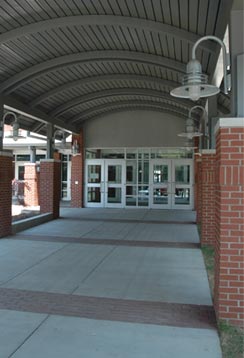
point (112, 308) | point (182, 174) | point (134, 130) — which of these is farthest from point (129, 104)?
point (112, 308)

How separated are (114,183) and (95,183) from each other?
37.0 inches

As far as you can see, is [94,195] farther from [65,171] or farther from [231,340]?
[231,340]

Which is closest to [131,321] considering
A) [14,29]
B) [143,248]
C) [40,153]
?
[143,248]

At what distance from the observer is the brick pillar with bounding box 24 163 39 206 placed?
1906 cm

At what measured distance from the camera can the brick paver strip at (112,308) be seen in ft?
14.6

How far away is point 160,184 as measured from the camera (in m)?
18.4

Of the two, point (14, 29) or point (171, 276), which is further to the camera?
point (14, 29)

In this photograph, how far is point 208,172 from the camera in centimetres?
902

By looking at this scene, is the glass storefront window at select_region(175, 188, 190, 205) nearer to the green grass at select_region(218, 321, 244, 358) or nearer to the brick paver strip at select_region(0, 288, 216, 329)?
the brick paver strip at select_region(0, 288, 216, 329)

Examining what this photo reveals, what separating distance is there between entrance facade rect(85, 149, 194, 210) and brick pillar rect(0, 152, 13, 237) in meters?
8.70

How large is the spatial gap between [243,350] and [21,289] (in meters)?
3.16

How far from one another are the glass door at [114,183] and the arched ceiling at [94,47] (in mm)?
5359

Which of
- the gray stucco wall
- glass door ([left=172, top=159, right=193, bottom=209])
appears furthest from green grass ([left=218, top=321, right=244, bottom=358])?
the gray stucco wall

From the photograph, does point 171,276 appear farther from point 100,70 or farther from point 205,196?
point 100,70
